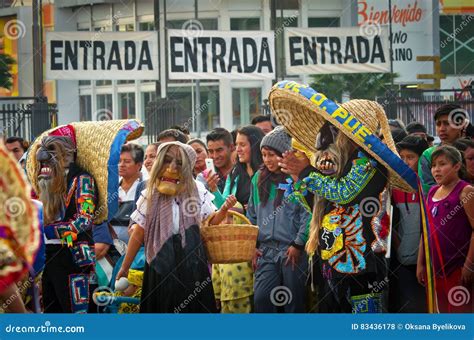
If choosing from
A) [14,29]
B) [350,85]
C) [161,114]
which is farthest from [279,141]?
[14,29]

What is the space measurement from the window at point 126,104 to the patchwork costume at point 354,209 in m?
26.4

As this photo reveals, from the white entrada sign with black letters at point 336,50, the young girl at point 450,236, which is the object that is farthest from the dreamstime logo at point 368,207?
the white entrada sign with black letters at point 336,50

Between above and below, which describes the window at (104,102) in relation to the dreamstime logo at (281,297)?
above

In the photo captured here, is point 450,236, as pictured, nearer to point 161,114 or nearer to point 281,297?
point 281,297

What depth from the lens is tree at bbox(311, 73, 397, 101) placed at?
101 ft

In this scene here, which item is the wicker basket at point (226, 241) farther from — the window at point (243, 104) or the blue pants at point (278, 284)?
the window at point (243, 104)

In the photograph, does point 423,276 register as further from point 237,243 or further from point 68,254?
point 68,254

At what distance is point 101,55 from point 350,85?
37.2 ft

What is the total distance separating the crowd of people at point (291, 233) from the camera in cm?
821

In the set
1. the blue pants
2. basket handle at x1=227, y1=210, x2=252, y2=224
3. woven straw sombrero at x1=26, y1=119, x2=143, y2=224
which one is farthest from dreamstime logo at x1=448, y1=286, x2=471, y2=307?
woven straw sombrero at x1=26, y1=119, x2=143, y2=224

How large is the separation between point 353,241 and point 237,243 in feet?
2.79

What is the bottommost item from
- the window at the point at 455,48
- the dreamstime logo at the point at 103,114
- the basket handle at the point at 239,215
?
the basket handle at the point at 239,215

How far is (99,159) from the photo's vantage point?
8.97 m

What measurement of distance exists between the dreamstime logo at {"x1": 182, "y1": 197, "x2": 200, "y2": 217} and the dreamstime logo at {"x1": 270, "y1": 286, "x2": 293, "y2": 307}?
1.17 m
